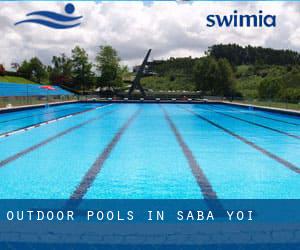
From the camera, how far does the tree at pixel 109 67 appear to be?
56.3 m

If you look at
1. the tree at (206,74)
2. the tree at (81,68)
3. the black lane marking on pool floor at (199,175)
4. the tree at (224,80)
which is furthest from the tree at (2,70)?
the black lane marking on pool floor at (199,175)

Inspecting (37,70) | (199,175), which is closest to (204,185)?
(199,175)

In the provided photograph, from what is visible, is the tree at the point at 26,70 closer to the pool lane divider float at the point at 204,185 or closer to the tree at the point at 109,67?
the tree at the point at 109,67

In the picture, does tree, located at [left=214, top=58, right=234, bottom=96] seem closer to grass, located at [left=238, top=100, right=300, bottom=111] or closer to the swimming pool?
grass, located at [left=238, top=100, right=300, bottom=111]

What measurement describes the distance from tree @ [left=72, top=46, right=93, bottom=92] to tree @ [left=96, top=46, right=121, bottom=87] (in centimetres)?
151

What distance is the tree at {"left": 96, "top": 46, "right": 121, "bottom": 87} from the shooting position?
56269 mm

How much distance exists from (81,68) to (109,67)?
12.6ft

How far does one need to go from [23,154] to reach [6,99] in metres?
18.8

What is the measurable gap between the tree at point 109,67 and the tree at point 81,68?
1509mm

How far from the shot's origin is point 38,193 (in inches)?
207

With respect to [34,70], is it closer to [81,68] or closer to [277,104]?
[81,68]

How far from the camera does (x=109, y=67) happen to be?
5647cm

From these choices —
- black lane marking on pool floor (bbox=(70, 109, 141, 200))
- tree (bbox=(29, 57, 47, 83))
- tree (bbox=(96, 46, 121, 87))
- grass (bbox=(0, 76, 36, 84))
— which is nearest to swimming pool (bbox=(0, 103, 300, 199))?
black lane marking on pool floor (bbox=(70, 109, 141, 200))

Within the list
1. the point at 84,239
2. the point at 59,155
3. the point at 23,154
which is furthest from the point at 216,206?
the point at 23,154
